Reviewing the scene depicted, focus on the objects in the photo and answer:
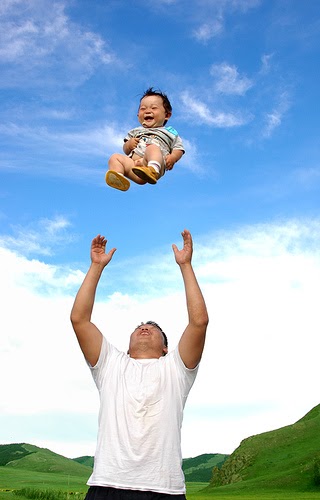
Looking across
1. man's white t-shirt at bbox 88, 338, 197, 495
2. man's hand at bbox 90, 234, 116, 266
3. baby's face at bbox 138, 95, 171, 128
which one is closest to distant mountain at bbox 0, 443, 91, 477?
baby's face at bbox 138, 95, 171, 128

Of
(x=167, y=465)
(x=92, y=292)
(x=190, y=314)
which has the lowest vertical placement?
(x=167, y=465)

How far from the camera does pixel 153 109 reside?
7449mm

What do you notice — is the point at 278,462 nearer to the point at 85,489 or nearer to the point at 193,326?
the point at 85,489

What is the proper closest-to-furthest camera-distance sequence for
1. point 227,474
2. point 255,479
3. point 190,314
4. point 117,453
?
1. point 117,453
2. point 190,314
3. point 255,479
4. point 227,474

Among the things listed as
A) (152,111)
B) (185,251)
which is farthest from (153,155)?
(185,251)

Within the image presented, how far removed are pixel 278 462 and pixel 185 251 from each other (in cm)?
3913

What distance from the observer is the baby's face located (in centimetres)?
745

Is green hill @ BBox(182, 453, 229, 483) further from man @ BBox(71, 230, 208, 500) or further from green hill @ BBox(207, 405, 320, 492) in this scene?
man @ BBox(71, 230, 208, 500)

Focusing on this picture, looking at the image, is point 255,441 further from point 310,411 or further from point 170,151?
point 170,151

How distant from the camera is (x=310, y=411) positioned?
165 ft

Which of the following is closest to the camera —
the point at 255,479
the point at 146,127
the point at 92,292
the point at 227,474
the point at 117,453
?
the point at 117,453

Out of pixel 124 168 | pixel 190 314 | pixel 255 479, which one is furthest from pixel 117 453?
pixel 255 479

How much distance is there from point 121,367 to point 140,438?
0.65 m

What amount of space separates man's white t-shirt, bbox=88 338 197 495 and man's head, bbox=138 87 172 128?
3531mm
